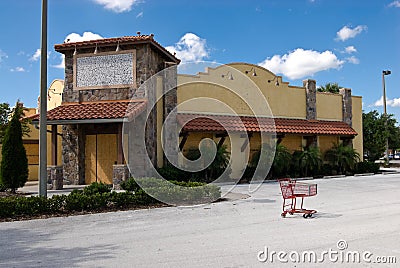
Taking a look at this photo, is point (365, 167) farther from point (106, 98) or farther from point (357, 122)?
point (106, 98)

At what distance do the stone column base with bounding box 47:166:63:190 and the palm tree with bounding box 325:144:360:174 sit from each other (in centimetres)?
1524

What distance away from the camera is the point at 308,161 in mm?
22203

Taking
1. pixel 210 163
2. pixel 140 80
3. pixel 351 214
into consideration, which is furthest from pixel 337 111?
pixel 351 214

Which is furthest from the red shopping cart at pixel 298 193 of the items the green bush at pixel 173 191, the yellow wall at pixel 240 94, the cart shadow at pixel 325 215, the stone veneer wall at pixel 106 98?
the yellow wall at pixel 240 94

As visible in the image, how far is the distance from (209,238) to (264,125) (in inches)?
594

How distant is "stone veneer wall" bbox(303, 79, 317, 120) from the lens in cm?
2462

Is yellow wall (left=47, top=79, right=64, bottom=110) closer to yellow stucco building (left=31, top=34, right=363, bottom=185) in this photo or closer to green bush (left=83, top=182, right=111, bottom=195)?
yellow stucco building (left=31, top=34, right=363, bottom=185)

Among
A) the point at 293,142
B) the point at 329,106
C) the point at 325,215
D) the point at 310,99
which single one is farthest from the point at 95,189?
the point at 329,106

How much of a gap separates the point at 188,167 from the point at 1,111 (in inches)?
347

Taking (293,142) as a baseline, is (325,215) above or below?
below

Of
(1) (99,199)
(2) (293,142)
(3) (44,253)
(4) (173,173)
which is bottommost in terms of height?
(3) (44,253)

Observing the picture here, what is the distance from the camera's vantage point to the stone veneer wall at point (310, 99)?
24625 mm

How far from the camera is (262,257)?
628 cm

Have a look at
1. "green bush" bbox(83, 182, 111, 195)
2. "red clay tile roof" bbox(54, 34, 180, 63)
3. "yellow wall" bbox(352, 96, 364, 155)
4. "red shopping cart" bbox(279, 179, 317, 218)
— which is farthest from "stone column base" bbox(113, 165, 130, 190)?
"yellow wall" bbox(352, 96, 364, 155)
